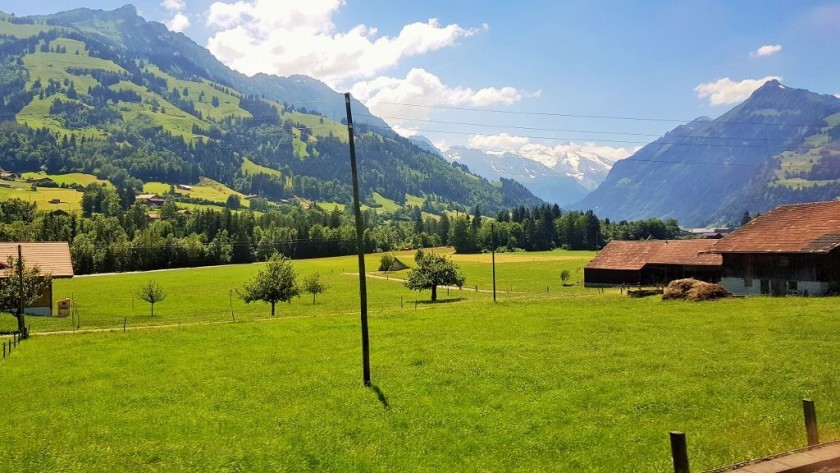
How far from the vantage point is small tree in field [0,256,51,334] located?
167ft

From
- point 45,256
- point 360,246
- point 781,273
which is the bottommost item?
point 781,273

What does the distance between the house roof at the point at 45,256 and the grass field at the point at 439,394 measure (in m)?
24.3

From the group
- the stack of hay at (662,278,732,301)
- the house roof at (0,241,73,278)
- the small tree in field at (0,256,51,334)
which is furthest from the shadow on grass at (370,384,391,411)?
the house roof at (0,241,73,278)

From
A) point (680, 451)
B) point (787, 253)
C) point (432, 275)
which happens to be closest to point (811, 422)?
point (680, 451)

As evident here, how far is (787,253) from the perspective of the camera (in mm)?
51500

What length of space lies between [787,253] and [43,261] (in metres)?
80.5

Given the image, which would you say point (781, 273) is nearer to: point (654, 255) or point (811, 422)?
point (654, 255)

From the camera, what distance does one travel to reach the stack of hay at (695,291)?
47375 mm

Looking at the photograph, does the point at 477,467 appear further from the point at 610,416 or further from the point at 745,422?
the point at 745,422

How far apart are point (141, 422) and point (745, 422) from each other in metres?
21.6

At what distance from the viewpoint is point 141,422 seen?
68.5 ft

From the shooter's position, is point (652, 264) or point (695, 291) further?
point (652, 264)

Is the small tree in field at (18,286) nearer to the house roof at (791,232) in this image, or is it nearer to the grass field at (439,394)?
the grass field at (439,394)

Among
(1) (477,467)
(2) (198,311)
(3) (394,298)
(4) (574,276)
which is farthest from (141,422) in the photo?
A: (4) (574,276)
